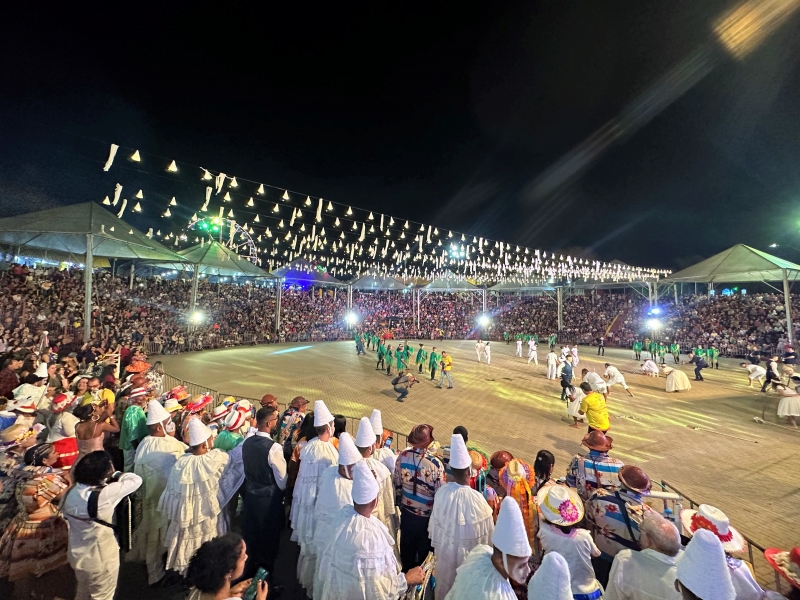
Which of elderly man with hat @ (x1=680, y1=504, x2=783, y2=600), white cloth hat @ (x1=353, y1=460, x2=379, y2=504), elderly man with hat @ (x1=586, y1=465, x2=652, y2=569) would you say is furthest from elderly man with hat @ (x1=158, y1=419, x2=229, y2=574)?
elderly man with hat @ (x1=680, y1=504, x2=783, y2=600)

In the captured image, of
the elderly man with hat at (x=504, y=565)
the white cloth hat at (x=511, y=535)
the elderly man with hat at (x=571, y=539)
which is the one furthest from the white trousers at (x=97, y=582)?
the elderly man with hat at (x=571, y=539)

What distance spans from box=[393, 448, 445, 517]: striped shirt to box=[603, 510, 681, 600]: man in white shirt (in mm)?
1450

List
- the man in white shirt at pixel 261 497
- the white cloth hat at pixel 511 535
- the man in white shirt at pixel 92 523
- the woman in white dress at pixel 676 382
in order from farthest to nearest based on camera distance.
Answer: the woman in white dress at pixel 676 382 < the man in white shirt at pixel 261 497 < the man in white shirt at pixel 92 523 < the white cloth hat at pixel 511 535

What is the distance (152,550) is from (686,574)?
4398mm

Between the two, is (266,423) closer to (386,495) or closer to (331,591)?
(386,495)

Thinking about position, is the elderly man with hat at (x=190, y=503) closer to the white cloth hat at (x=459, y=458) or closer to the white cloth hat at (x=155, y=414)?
the white cloth hat at (x=155, y=414)

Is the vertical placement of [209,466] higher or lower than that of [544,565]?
lower

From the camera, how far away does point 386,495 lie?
10.9 ft

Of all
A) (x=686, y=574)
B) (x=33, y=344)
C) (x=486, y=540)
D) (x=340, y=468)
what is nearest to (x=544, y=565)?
(x=686, y=574)

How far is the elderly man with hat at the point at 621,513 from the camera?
2.68m

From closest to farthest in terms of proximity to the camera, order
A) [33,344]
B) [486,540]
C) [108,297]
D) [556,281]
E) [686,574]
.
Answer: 1. [686,574]
2. [486,540]
3. [33,344]
4. [108,297]
5. [556,281]

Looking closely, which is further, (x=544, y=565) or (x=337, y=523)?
(x=337, y=523)

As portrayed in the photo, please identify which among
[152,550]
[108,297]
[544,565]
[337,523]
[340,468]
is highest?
[108,297]

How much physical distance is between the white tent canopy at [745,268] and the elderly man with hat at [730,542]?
22313 mm
